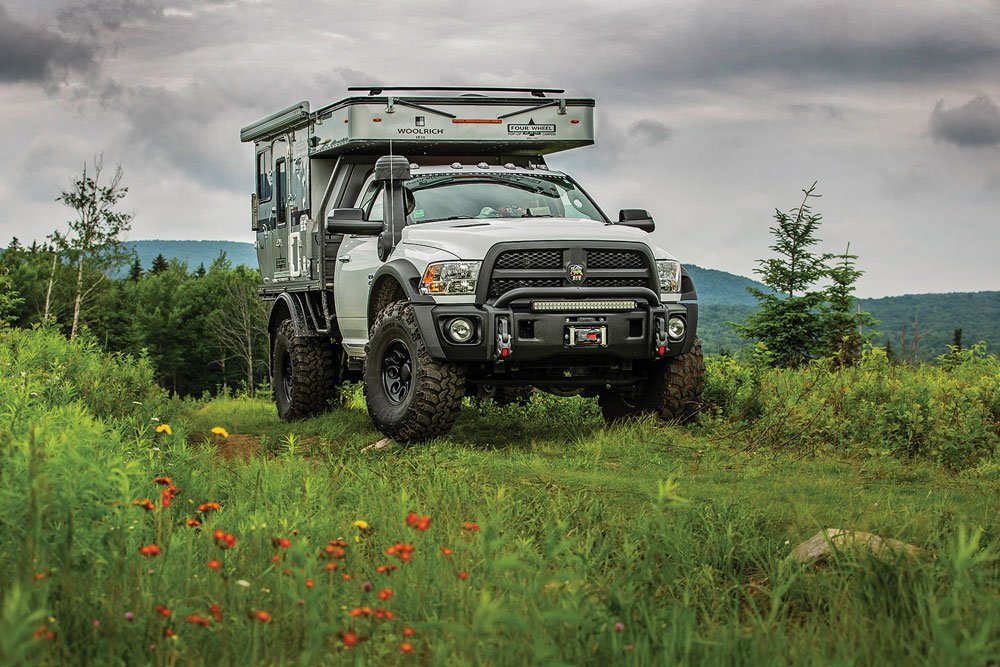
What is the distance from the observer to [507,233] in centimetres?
1008

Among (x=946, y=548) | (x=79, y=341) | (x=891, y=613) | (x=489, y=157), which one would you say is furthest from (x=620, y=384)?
(x=79, y=341)

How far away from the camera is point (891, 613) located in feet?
15.4

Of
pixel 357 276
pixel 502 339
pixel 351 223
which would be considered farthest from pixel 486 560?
pixel 357 276

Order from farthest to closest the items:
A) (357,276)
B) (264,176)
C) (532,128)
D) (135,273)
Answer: (135,273)
(264,176)
(532,128)
(357,276)

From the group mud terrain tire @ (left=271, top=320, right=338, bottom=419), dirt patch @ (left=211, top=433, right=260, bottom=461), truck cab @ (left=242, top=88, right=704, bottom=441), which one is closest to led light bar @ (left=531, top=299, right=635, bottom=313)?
truck cab @ (left=242, top=88, right=704, bottom=441)

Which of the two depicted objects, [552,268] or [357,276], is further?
[357,276]

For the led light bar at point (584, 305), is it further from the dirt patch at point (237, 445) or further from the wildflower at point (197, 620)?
the wildflower at point (197, 620)

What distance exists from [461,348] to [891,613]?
5.67m

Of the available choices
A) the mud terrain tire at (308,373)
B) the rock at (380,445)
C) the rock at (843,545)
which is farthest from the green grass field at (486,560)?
the mud terrain tire at (308,373)

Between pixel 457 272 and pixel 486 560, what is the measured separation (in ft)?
18.9

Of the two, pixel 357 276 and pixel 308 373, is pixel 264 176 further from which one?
pixel 357 276

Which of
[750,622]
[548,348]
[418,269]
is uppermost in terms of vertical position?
[418,269]

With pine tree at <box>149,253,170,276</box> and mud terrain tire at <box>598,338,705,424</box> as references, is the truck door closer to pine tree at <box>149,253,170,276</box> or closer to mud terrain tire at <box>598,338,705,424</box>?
mud terrain tire at <box>598,338,705,424</box>

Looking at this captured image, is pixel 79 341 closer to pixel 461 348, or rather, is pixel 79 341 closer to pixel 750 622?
pixel 461 348
